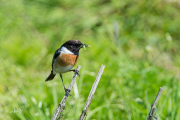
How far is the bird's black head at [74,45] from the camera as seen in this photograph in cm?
207

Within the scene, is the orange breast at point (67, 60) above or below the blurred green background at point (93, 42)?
above

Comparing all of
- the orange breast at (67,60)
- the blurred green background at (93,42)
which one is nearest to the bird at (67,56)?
the orange breast at (67,60)

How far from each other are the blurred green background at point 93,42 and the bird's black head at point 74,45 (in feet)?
3.17

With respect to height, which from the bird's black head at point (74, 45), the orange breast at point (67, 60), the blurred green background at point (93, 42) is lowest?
the blurred green background at point (93, 42)

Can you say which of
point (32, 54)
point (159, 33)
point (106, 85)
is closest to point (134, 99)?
point (106, 85)

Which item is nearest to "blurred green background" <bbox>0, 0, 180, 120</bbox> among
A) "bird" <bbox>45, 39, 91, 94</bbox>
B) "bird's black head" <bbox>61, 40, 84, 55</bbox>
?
"bird" <bbox>45, 39, 91, 94</bbox>

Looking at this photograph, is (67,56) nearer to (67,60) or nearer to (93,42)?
(67,60)

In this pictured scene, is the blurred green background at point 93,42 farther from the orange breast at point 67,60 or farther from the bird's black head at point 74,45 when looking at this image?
the bird's black head at point 74,45

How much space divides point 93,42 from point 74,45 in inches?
93.9

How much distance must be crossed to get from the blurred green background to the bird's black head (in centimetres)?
97

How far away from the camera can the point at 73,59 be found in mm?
2186

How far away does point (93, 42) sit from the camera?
4.46m

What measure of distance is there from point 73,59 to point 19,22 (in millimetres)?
3502

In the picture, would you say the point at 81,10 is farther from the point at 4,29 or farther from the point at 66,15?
the point at 4,29
